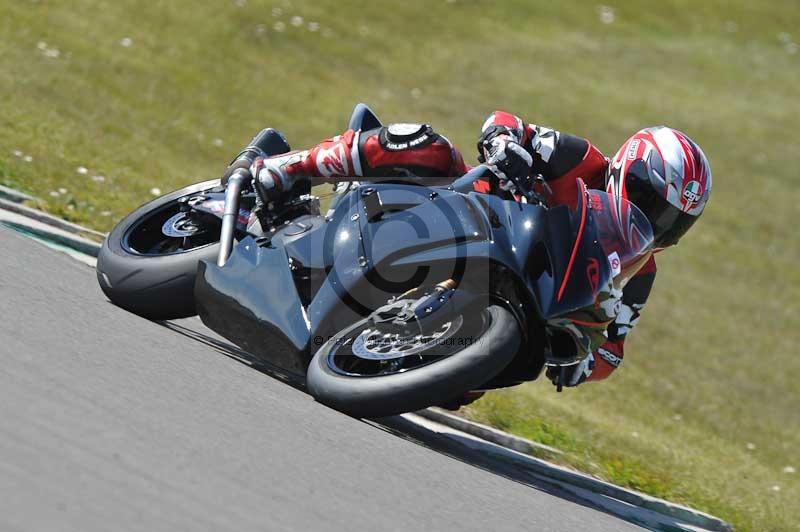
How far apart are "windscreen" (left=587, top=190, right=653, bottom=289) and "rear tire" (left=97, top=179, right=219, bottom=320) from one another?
5.79 ft

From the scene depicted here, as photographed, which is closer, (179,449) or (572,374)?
(179,449)

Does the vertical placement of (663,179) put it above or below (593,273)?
above

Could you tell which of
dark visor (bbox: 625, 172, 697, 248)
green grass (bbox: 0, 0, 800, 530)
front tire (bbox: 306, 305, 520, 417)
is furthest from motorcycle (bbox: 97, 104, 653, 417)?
green grass (bbox: 0, 0, 800, 530)

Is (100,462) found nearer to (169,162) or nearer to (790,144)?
(169,162)

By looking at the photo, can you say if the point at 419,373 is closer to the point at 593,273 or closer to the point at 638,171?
the point at 593,273

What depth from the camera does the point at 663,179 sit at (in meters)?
5.58

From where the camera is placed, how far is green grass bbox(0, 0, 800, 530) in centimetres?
834

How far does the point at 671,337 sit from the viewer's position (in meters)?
11.6

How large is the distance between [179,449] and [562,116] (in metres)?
15.1

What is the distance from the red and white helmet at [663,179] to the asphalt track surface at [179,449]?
57.2 inches

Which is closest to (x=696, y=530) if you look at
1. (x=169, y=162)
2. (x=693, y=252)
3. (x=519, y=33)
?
(x=169, y=162)

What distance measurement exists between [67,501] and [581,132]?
1530 centimetres

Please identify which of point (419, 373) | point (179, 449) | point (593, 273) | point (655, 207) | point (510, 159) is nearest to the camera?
point (179, 449)

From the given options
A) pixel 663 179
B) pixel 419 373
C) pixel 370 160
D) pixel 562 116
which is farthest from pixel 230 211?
pixel 562 116
